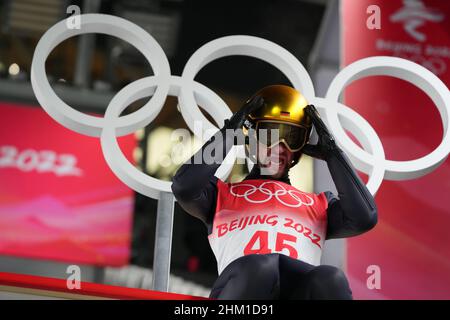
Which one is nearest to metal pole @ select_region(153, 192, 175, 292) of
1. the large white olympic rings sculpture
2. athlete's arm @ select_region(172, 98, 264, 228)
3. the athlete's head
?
the large white olympic rings sculpture

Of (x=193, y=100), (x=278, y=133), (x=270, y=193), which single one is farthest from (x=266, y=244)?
(x=193, y=100)

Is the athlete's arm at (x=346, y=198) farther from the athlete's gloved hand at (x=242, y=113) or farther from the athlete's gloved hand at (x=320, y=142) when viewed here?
the athlete's gloved hand at (x=242, y=113)

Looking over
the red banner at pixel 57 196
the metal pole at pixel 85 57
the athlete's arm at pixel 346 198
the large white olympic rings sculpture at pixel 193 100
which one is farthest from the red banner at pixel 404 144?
the metal pole at pixel 85 57

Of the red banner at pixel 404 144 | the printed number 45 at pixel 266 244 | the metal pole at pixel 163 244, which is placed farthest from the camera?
the red banner at pixel 404 144

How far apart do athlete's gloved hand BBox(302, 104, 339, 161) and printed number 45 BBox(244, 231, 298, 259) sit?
0.28m

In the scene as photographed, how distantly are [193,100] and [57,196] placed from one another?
2.68 meters

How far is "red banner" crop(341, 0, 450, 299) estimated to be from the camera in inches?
141

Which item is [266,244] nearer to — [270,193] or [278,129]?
[270,193]

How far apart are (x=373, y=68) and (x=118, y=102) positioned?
98 centimetres

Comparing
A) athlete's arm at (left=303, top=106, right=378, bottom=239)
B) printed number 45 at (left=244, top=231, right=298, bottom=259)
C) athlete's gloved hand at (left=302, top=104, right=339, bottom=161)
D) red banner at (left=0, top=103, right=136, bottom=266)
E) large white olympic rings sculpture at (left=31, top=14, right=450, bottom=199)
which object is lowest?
printed number 45 at (left=244, top=231, right=298, bottom=259)

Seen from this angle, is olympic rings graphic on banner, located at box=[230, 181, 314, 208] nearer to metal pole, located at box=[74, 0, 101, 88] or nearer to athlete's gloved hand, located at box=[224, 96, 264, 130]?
athlete's gloved hand, located at box=[224, 96, 264, 130]

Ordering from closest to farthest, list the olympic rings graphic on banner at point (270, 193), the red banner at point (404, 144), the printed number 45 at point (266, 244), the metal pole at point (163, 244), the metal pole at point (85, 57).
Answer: the printed number 45 at point (266, 244) < the olympic rings graphic on banner at point (270, 193) < the metal pole at point (163, 244) < the red banner at point (404, 144) < the metal pole at point (85, 57)

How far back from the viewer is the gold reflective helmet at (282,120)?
2398mm
